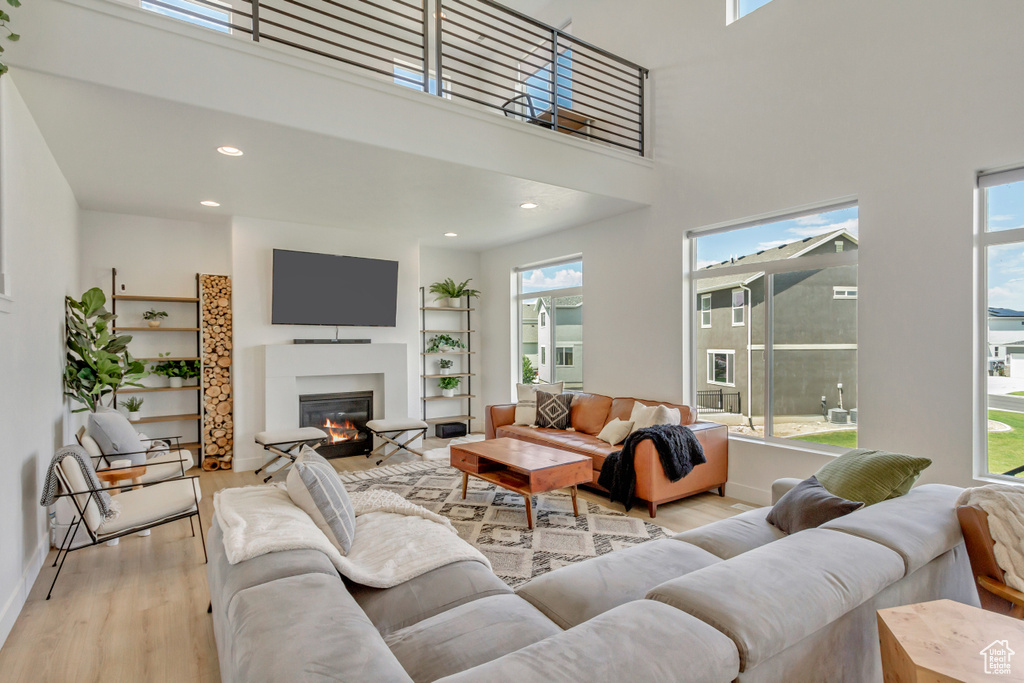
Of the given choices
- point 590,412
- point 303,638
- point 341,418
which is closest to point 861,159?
point 590,412

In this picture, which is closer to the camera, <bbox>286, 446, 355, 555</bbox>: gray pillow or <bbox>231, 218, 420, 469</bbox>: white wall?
<bbox>286, 446, 355, 555</bbox>: gray pillow

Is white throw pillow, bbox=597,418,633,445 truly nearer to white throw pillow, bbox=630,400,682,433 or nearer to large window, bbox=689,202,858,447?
white throw pillow, bbox=630,400,682,433

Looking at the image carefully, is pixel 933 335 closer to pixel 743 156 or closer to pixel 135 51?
pixel 743 156

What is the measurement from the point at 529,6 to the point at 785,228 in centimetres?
456

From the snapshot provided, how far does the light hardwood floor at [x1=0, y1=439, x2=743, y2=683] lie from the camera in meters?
2.15

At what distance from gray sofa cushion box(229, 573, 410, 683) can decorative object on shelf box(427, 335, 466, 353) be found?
5676 mm

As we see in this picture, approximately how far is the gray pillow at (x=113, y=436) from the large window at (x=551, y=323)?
167 inches

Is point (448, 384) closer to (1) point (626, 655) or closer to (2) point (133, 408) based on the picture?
(2) point (133, 408)

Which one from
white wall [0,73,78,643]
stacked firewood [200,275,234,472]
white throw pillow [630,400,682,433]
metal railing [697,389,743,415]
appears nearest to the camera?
white wall [0,73,78,643]

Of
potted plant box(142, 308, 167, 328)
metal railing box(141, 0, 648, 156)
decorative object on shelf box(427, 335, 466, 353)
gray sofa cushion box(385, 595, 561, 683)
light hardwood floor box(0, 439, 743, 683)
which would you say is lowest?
light hardwood floor box(0, 439, 743, 683)

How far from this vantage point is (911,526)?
186cm

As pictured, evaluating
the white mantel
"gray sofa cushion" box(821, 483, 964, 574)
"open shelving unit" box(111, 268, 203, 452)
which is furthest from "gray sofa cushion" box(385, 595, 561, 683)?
"open shelving unit" box(111, 268, 203, 452)

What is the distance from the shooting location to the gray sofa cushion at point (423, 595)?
1771mm

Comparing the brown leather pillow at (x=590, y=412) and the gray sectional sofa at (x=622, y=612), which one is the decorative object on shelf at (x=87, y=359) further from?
the brown leather pillow at (x=590, y=412)
